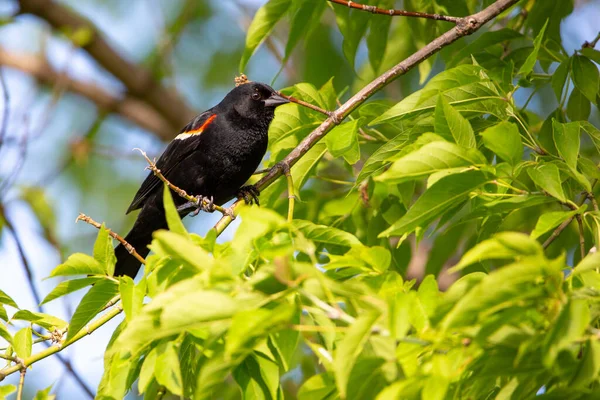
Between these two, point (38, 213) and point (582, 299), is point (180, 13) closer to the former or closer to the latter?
point (38, 213)

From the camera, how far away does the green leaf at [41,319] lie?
6.11 ft

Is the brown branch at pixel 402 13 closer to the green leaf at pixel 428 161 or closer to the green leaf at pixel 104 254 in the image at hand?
the green leaf at pixel 428 161

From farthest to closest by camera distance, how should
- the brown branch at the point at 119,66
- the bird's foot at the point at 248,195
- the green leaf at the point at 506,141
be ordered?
the brown branch at the point at 119,66
the bird's foot at the point at 248,195
the green leaf at the point at 506,141

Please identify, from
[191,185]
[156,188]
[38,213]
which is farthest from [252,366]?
[38,213]

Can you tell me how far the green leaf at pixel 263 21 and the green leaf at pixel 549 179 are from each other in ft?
4.78

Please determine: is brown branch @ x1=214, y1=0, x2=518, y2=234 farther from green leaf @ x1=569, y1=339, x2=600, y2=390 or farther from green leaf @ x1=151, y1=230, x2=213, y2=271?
green leaf @ x1=569, y1=339, x2=600, y2=390

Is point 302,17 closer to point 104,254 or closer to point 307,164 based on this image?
point 307,164

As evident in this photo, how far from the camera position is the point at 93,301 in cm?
182

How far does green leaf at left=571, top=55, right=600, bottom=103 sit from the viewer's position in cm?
240

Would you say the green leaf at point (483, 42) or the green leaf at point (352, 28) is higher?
the green leaf at point (352, 28)

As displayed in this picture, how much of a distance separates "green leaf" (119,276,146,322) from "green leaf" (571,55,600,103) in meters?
1.72

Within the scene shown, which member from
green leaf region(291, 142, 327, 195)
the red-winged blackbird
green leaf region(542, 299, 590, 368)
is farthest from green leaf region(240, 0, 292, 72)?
green leaf region(542, 299, 590, 368)

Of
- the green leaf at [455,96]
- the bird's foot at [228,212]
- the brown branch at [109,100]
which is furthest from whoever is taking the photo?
the brown branch at [109,100]

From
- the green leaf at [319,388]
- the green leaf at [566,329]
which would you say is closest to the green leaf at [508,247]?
the green leaf at [566,329]
